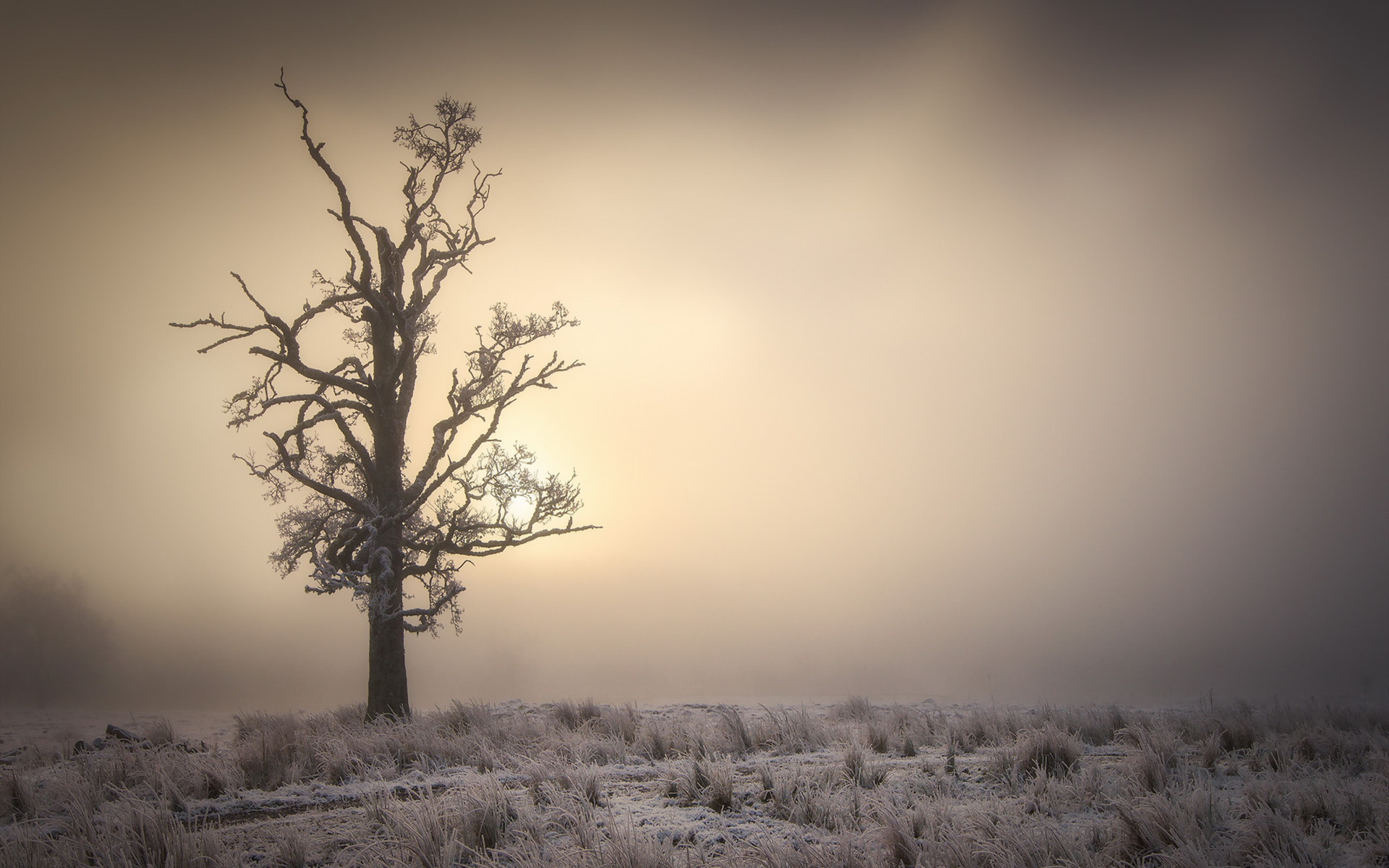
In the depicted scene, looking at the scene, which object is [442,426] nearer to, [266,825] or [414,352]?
[414,352]

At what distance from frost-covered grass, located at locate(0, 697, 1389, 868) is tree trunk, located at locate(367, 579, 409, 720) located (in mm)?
1902

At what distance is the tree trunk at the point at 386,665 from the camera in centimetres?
1288

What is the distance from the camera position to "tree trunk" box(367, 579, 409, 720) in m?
12.9

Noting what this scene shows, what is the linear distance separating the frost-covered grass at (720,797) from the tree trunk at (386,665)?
6.24 feet

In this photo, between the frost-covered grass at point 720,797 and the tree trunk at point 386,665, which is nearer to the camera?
the frost-covered grass at point 720,797

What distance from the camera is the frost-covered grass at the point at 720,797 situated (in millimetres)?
4801

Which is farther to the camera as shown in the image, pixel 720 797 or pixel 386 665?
pixel 386 665

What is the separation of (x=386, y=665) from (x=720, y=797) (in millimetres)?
9565

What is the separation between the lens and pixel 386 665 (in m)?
13.1

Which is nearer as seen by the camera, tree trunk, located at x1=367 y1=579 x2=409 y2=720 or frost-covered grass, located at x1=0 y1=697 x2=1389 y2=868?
frost-covered grass, located at x1=0 y1=697 x2=1389 y2=868

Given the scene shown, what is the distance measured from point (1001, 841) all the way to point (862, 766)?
2.45 m

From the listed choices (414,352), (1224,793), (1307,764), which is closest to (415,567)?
(414,352)

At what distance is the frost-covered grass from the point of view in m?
4.80

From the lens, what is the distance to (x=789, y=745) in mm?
9320
